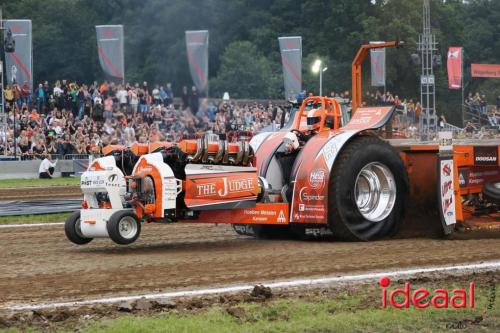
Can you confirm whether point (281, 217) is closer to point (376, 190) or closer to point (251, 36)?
point (376, 190)

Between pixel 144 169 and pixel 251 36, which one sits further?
pixel 251 36

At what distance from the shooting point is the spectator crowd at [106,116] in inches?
609

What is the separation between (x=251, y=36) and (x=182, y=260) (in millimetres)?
12250

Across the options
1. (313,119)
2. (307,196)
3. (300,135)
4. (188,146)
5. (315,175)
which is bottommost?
(307,196)

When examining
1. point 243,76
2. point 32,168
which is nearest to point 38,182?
point 32,168

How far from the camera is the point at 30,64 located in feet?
90.2

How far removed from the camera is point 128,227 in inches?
417

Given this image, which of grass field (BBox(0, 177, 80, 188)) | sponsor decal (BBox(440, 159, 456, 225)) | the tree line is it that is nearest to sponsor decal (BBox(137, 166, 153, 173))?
sponsor decal (BBox(440, 159, 456, 225))

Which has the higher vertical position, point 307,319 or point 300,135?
point 300,135

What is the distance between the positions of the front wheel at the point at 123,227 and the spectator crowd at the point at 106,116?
319 cm

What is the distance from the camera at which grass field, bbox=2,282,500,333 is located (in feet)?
20.9

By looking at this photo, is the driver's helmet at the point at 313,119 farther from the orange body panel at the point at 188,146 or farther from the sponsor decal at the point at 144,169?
the sponsor decal at the point at 144,169

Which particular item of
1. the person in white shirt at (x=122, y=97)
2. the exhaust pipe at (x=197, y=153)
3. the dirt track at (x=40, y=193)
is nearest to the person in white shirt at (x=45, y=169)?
the dirt track at (x=40, y=193)

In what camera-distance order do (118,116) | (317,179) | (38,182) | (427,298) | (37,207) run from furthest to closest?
(38,182)
(118,116)
(37,207)
(317,179)
(427,298)
